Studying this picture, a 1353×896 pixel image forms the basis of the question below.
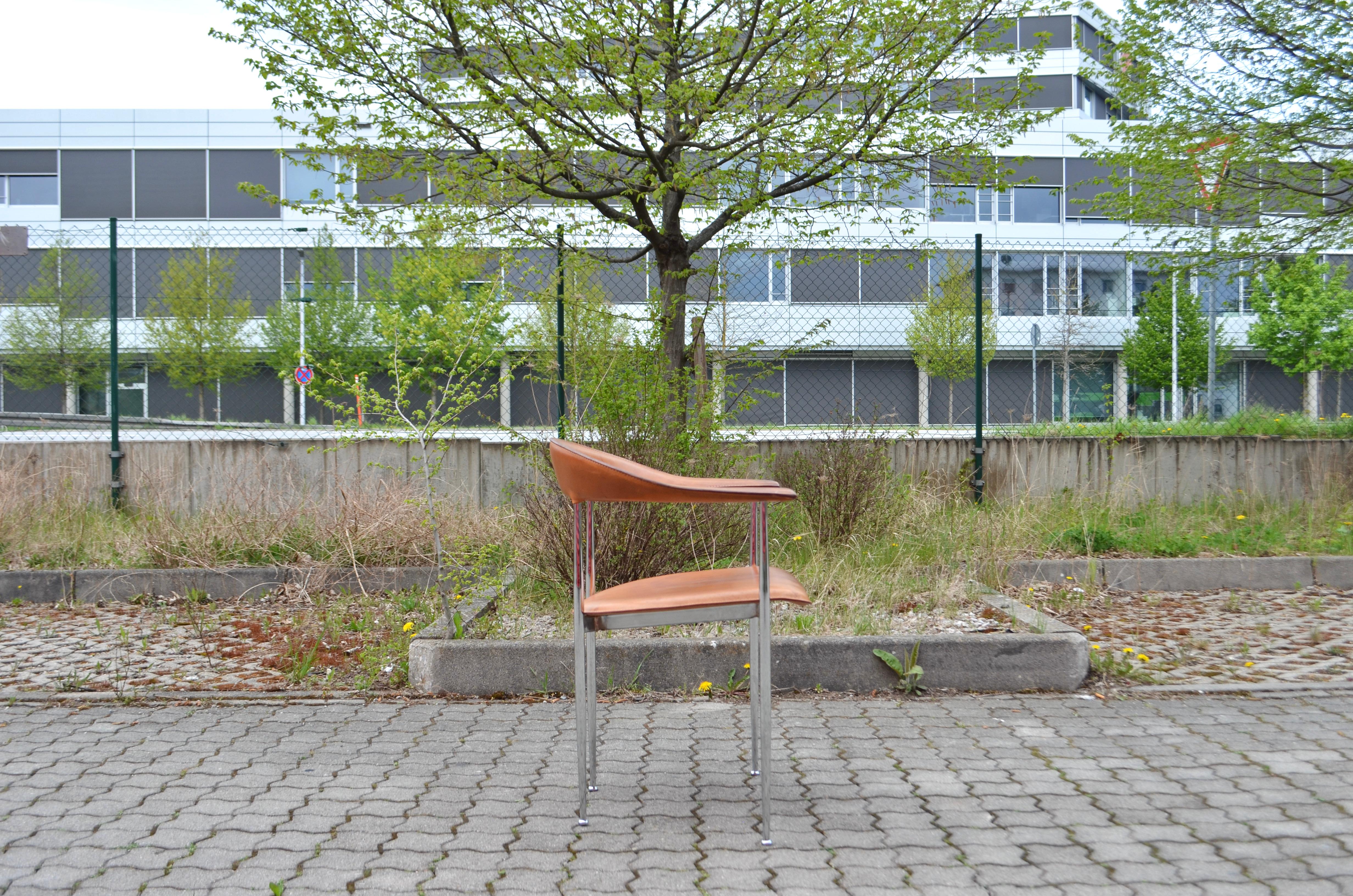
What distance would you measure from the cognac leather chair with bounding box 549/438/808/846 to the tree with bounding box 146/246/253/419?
12.1 metres

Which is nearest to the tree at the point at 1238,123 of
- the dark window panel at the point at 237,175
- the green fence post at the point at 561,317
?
the green fence post at the point at 561,317

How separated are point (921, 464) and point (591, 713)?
5226mm

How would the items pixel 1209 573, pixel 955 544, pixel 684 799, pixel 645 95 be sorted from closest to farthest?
pixel 684 799 < pixel 645 95 < pixel 955 544 < pixel 1209 573

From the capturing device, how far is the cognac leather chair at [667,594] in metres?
2.47

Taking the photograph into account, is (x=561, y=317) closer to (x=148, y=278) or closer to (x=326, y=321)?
(x=148, y=278)

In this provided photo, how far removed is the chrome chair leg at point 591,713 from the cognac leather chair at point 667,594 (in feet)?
0.04

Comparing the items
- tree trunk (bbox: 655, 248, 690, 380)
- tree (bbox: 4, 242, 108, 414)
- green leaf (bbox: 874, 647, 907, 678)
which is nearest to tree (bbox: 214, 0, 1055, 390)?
tree trunk (bbox: 655, 248, 690, 380)

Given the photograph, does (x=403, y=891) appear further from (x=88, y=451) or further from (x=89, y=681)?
(x=88, y=451)

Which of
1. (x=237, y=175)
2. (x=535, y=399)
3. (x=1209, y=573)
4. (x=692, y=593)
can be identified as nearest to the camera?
(x=692, y=593)

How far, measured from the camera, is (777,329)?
7.96 meters

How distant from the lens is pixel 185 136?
29.8 meters

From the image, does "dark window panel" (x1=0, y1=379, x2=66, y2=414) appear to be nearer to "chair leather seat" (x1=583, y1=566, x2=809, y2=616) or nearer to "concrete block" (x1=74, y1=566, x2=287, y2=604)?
"concrete block" (x1=74, y1=566, x2=287, y2=604)

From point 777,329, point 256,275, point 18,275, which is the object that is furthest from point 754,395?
point 256,275

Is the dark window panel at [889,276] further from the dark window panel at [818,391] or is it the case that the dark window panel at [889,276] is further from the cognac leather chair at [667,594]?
the cognac leather chair at [667,594]
